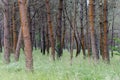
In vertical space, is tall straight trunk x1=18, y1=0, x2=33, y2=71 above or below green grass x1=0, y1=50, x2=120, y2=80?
above

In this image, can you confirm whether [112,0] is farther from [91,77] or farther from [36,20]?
[91,77]

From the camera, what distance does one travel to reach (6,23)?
604 inches

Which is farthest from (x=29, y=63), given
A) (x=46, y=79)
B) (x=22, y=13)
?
(x=46, y=79)

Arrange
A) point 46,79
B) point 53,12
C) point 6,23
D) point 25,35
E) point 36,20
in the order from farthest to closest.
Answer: point 36,20 < point 53,12 < point 6,23 < point 25,35 < point 46,79

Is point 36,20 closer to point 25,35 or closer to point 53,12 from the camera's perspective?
point 53,12

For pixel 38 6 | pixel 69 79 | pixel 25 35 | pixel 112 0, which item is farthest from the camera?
pixel 38 6

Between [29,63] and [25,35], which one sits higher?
[25,35]

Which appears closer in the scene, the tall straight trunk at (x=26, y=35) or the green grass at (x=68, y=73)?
the green grass at (x=68, y=73)

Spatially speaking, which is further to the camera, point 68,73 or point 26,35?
point 26,35

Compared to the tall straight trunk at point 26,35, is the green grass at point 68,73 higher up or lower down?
lower down

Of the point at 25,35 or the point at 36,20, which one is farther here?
the point at 36,20

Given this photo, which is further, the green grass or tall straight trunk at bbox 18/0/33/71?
tall straight trunk at bbox 18/0/33/71

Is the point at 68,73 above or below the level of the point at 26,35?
below

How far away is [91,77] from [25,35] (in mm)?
3804
